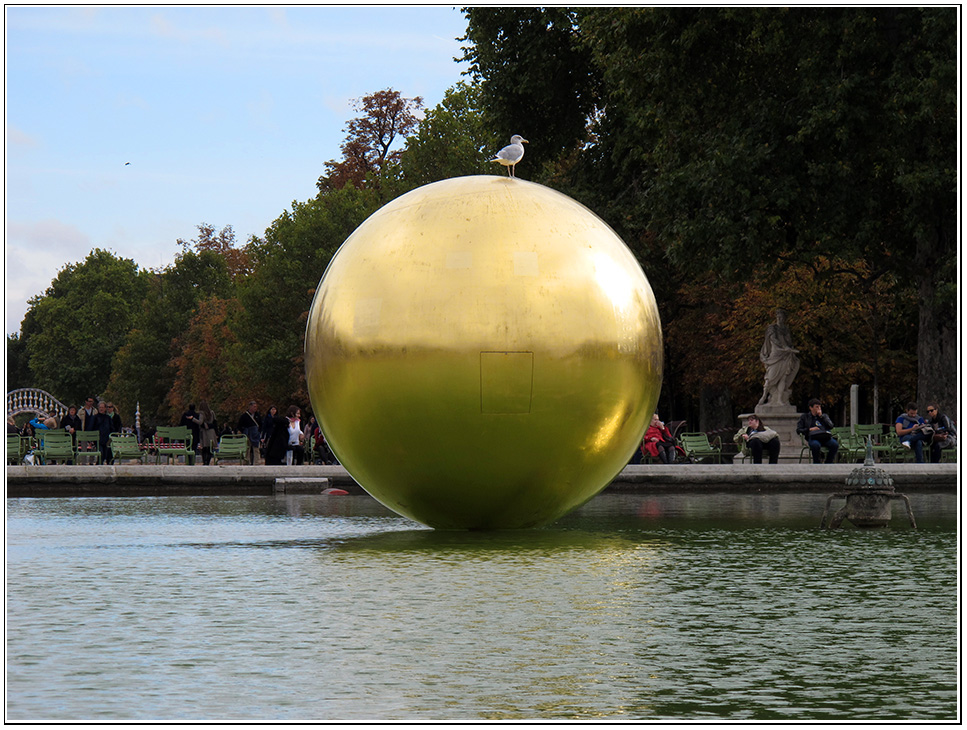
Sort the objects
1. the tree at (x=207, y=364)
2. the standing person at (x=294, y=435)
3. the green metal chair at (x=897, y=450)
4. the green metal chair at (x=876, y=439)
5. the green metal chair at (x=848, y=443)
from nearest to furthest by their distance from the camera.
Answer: the standing person at (x=294, y=435) < the green metal chair at (x=848, y=443) < the green metal chair at (x=897, y=450) < the green metal chair at (x=876, y=439) < the tree at (x=207, y=364)

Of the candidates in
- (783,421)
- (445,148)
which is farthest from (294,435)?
(445,148)

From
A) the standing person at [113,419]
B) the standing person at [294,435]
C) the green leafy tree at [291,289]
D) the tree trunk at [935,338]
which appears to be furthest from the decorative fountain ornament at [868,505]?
the green leafy tree at [291,289]

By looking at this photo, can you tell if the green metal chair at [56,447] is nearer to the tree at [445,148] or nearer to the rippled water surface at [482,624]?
the rippled water surface at [482,624]

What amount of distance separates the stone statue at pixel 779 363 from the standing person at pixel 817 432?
6.44 metres

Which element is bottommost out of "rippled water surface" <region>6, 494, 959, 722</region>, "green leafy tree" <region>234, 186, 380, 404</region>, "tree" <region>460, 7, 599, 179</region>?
"rippled water surface" <region>6, 494, 959, 722</region>

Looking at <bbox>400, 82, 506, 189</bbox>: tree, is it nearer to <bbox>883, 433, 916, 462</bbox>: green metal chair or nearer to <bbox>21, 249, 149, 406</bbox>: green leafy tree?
<bbox>883, 433, 916, 462</bbox>: green metal chair

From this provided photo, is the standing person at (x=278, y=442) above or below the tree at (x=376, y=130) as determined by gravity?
below

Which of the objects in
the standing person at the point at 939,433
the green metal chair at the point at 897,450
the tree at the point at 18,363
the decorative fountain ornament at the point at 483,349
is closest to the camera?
the decorative fountain ornament at the point at 483,349

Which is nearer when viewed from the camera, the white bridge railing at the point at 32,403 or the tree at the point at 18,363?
the white bridge railing at the point at 32,403

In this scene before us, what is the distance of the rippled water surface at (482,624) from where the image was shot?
6.45 meters

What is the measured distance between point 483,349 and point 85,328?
10617cm

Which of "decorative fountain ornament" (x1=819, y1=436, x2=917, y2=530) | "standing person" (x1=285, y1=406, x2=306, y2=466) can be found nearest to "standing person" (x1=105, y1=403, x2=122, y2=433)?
"standing person" (x1=285, y1=406, x2=306, y2=466)

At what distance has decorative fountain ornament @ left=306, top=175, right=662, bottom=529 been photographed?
41.3ft

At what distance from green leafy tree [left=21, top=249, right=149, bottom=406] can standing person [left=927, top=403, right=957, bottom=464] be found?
88850 millimetres
